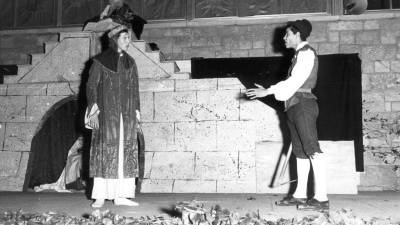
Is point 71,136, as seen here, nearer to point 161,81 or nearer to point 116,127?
point 161,81

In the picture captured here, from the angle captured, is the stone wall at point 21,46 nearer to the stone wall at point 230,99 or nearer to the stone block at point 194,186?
the stone wall at point 230,99

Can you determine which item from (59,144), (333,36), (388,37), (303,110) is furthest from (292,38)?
(388,37)

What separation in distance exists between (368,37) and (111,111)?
19.8ft

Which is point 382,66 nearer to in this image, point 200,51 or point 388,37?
point 388,37

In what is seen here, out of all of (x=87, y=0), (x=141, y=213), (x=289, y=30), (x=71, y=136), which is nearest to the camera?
(x=141, y=213)

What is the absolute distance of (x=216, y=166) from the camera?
5586 millimetres

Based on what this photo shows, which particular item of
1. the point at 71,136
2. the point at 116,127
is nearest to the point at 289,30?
the point at 116,127

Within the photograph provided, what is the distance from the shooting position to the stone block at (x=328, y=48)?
7.85m

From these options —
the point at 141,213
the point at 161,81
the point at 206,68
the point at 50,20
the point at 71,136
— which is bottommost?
the point at 141,213

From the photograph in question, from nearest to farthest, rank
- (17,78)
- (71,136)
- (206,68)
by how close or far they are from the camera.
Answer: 1. (17,78)
2. (71,136)
3. (206,68)

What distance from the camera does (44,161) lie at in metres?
6.62

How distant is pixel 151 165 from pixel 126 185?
63.9 inches

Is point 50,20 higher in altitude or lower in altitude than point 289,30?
higher

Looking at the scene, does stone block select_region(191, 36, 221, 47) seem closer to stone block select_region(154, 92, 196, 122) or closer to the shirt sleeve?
stone block select_region(154, 92, 196, 122)
